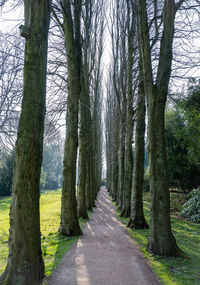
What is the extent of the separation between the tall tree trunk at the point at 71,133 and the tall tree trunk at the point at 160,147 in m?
2.92

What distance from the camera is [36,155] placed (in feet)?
13.2

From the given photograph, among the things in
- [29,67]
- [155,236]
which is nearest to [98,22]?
[29,67]

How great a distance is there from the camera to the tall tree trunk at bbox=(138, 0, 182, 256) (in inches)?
219

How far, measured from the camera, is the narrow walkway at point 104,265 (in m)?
4.08

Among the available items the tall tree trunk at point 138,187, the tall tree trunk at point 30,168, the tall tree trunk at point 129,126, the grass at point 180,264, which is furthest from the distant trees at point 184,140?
the tall tree trunk at point 30,168

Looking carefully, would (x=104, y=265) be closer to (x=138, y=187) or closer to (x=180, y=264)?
(x=180, y=264)

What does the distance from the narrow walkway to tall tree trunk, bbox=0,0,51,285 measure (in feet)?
2.00

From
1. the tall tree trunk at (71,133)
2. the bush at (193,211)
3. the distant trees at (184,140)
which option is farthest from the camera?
the distant trees at (184,140)

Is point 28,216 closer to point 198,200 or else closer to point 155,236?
point 155,236

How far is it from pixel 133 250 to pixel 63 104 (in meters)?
7.33

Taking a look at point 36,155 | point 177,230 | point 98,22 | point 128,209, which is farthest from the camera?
point 98,22

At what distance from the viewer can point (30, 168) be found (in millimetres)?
3908

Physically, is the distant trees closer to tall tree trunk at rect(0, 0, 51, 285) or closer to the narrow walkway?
the narrow walkway

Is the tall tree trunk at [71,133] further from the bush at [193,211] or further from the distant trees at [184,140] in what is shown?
the distant trees at [184,140]
